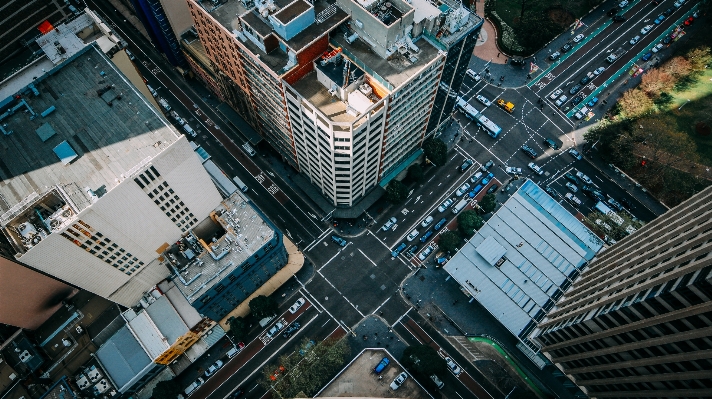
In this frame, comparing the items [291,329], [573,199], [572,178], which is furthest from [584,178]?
[291,329]

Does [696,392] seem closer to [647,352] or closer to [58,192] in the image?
[647,352]

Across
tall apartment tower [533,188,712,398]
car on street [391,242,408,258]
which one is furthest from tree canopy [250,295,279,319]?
tall apartment tower [533,188,712,398]

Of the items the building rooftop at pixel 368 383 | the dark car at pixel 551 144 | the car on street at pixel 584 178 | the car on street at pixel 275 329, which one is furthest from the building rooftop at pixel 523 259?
the car on street at pixel 275 329

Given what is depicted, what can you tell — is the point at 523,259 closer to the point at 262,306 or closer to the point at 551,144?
the point at 551,144

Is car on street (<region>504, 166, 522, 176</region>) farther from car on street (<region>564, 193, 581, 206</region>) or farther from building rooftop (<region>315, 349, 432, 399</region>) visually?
building rooftop (<region>315, 349, 432, 399</region>)

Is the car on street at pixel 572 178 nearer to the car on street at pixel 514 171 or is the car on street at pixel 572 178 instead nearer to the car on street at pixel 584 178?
the car on street at pixel 584 178

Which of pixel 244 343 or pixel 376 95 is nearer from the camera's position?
pixel 376 95

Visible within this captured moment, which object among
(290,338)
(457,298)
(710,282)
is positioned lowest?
(710,282)

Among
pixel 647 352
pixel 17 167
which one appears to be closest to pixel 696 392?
pixel 647 352
